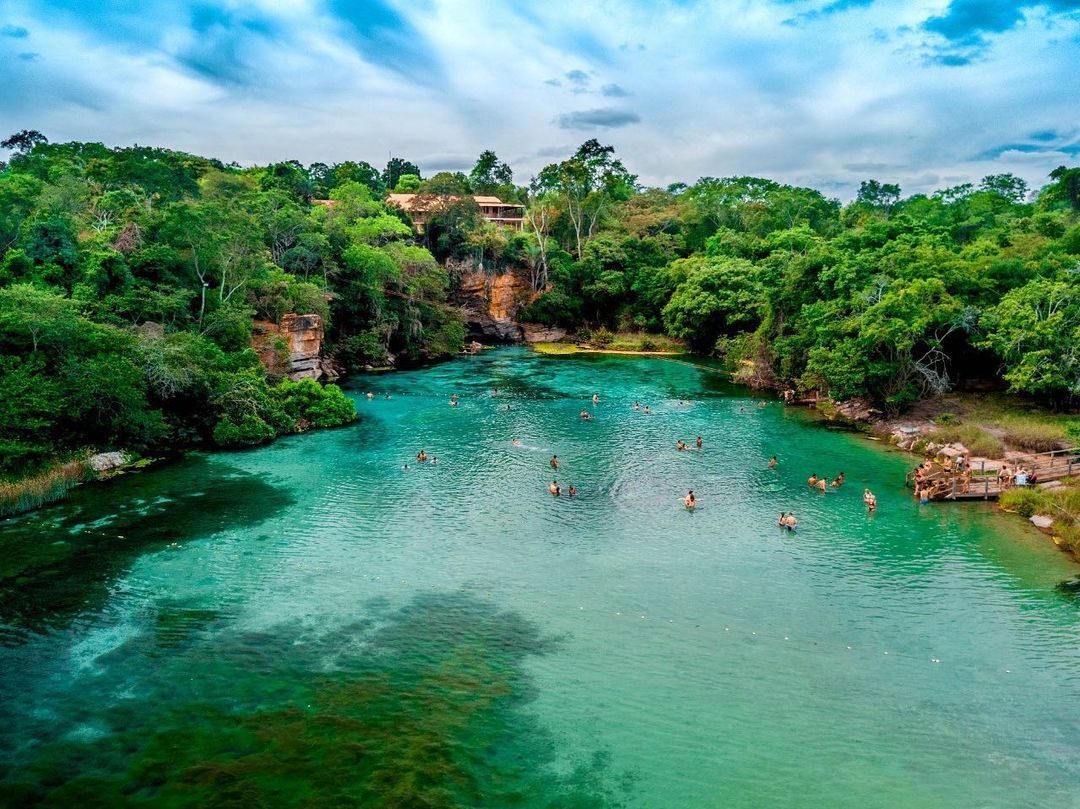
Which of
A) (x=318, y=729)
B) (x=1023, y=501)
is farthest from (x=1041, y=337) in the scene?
(x=318, y=729)

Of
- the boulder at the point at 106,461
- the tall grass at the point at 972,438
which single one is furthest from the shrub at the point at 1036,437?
the boulder at the point at 106,461

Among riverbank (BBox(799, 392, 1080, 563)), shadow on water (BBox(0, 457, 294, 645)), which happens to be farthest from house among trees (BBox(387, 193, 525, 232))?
shadow on water (BBox(0, 457, 294, 645))

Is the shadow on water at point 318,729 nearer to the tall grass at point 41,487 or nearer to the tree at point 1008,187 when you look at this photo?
the tall grass at point 41,487

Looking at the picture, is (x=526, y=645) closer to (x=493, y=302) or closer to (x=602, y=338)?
(x=602, y=338)

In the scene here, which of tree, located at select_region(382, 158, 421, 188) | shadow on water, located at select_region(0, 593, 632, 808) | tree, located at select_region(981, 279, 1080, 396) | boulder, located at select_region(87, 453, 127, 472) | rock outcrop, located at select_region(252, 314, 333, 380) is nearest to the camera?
shadow on water, located at select_region(0, 593, 632, 808)

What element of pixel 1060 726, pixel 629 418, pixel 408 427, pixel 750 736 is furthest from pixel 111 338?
pixel 1060 726

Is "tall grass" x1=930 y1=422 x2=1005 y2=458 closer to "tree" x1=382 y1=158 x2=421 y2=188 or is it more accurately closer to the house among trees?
the house among trees
